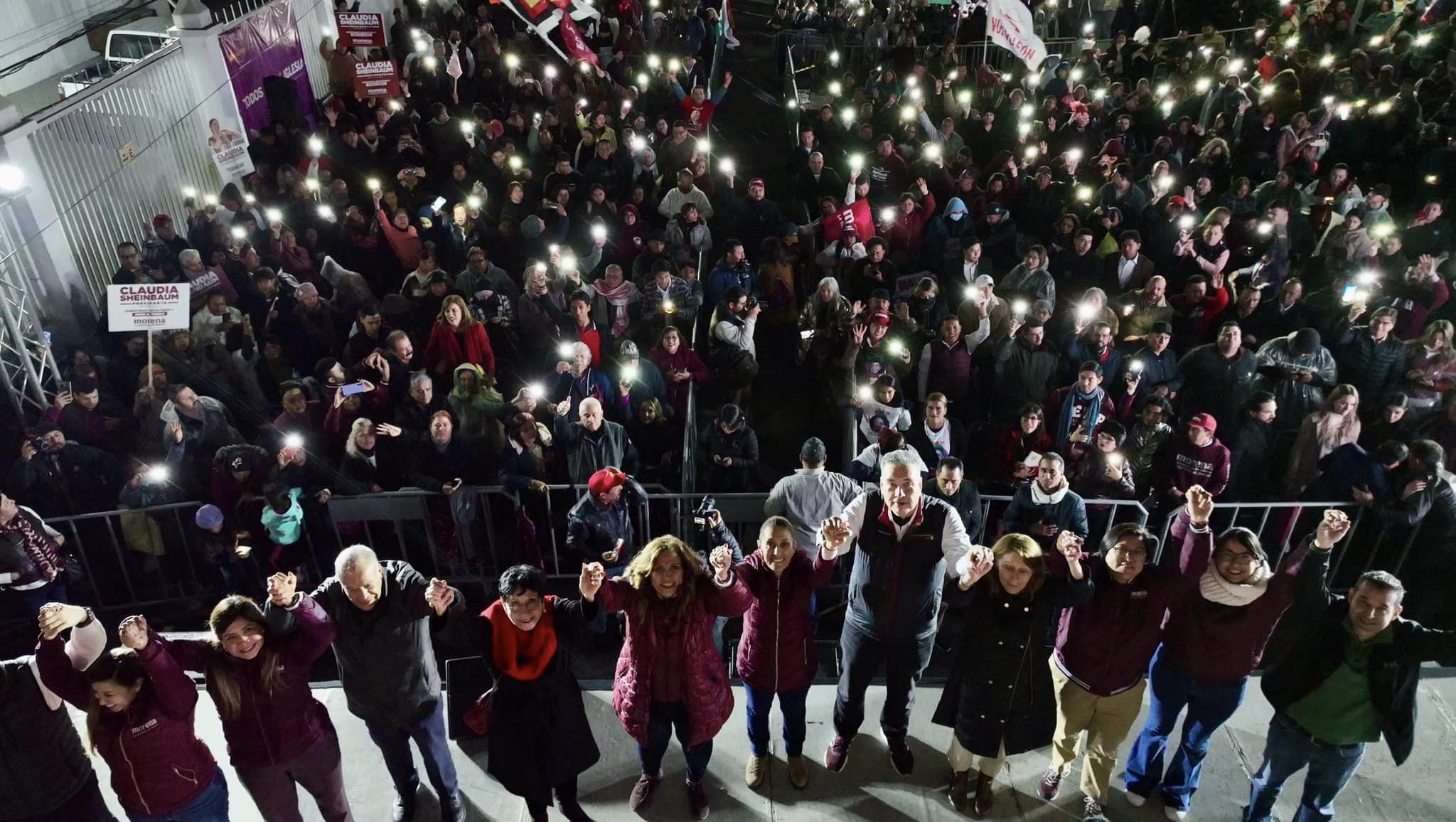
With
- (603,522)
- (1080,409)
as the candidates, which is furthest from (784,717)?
(1080,409)

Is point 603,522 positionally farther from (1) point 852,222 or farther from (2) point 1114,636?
(1) point 852,222

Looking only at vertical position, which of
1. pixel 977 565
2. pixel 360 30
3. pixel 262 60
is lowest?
pixel 977 565

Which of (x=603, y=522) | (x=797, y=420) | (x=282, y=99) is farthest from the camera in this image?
(x=282, y=99)

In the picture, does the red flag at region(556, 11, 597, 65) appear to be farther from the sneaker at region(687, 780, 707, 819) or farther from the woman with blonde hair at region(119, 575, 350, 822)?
the sneaker at region(687, 780, 707, 819)

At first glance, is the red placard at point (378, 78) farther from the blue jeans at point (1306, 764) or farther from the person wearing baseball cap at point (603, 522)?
the blue jeans at point (1306, 764)

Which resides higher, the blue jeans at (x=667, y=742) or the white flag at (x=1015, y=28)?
the white flag at (x=1015, y=28)

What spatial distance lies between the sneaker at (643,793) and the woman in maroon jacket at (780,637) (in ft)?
1.82

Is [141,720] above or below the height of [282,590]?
below

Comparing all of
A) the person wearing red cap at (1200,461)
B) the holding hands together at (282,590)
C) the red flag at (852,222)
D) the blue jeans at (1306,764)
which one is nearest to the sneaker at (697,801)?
the holding hands together at (282,590)

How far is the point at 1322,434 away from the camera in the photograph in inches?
264

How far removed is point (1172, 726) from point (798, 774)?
2052 mm

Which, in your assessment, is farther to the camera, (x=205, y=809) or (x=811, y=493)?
(x=811, y=493)

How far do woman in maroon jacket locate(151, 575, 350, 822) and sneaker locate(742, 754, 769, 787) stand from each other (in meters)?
2.22

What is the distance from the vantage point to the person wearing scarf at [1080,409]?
22.6 feet
